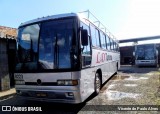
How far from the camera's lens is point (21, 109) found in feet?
23.4

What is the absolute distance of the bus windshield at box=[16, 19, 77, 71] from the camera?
612cm

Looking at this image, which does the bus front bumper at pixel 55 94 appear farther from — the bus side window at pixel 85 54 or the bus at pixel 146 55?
the bus at pixel 146 55

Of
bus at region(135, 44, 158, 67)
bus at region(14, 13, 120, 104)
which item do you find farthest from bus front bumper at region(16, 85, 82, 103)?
bus at region(135, 44, 158, 67)

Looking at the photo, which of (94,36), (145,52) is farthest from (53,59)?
(145,52)

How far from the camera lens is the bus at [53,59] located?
19.9ft

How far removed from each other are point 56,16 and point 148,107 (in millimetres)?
4329

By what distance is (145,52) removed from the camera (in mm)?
25203

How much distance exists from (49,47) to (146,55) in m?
21.0

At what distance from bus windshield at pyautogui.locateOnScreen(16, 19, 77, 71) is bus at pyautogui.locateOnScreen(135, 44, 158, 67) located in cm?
2063

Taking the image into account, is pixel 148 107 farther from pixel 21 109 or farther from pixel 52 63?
pixel 21 109

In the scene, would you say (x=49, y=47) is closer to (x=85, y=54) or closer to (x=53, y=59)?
(x=53, y=59)

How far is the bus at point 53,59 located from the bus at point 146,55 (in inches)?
780

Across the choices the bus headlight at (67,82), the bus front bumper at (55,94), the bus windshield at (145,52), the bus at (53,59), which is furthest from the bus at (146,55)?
the bus headlight at (67,82)

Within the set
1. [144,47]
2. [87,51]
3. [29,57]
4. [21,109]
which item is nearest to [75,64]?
[87,51]
